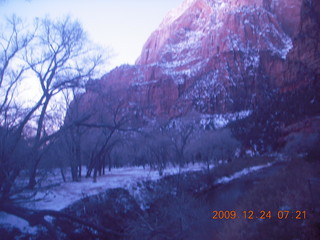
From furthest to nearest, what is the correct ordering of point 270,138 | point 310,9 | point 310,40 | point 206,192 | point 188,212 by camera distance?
point 270,138
point 310,40
point 310,9
point 206,192
point 188,212

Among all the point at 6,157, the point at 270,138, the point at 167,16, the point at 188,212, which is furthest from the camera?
the point at 167,16

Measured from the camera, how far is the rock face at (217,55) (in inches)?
3541

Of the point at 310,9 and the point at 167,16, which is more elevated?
the point at 167,16

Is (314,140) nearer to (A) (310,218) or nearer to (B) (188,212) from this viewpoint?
(B) (188,212)

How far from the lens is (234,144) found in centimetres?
4012

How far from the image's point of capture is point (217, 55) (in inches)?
5010

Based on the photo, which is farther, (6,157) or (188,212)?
(188,212)

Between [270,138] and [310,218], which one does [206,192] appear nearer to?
[310,218]

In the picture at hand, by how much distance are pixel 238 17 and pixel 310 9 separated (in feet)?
398

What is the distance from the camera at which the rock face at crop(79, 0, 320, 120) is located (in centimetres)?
8994

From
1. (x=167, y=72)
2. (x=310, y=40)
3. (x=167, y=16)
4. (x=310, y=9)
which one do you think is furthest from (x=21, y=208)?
(x=167, y=16)

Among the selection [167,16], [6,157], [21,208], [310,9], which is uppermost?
[167,16]

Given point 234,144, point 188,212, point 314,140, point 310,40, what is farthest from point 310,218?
point 234,144

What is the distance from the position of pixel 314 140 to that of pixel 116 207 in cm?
1440
